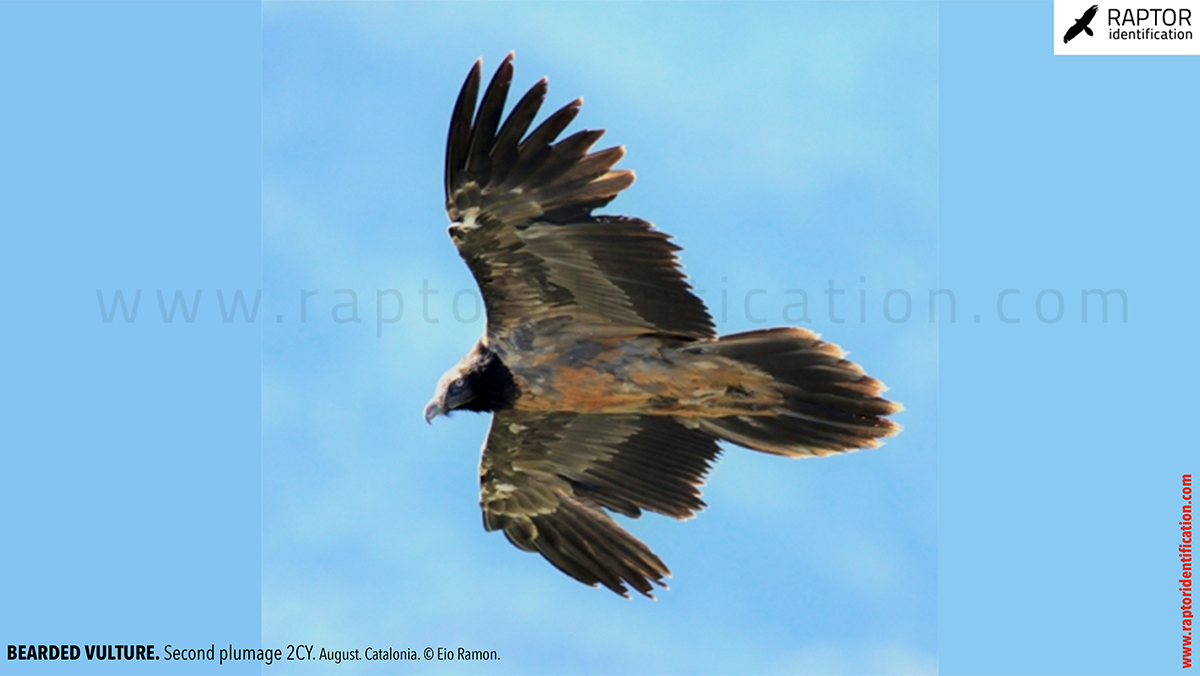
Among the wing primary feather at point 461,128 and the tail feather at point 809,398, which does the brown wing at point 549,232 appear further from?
the tail feather at point 809,398

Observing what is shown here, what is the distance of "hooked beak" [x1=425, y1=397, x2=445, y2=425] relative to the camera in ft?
28.2

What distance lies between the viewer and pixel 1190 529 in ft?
27.0

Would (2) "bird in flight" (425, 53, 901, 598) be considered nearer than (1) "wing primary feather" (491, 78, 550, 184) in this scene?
No

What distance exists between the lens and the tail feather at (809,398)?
8242 millimetres

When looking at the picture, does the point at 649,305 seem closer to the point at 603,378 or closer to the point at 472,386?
the point at 603,378

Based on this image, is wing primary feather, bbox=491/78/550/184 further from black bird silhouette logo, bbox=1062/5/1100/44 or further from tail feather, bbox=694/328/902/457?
black bird silhouette logo, bbox=1062/5/1100/44

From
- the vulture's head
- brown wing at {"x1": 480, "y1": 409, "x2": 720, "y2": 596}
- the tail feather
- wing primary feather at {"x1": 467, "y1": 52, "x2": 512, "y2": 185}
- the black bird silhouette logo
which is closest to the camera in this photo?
wing primary feather at {"x1": 467, "y1": 52, "x2": 512, "y2": 185}

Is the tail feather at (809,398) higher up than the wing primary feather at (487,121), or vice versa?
the wing primary feather at (487,121)

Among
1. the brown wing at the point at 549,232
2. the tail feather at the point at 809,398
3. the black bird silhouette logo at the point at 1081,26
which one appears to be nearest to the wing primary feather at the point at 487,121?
the brown wing at the point at 549,232

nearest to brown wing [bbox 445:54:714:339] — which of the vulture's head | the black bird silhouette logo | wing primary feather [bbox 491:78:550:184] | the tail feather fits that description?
wing primary feather [bbox 491:78:550:184]

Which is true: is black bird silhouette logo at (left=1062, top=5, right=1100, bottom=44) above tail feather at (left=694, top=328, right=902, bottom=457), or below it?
above

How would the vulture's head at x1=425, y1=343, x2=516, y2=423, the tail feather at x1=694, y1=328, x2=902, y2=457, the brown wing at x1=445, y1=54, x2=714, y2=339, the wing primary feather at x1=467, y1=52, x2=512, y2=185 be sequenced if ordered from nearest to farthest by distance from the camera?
the wing primary feather at x1=467, y1=52, x2=512, y2=185 → the brown wing at x1=445, y1=54, x2=714, y2=339 → the tail feather at x1=694, y1=328, x2=902, y2=457 → the vulture's head at x1=425, y1=343, x2=516, y2=423

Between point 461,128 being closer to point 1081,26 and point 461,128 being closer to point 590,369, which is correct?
point 590,369

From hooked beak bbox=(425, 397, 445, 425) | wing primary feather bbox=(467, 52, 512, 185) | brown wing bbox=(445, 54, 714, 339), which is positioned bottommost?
hooked beak bbox=(425, 397, 445, 425)
